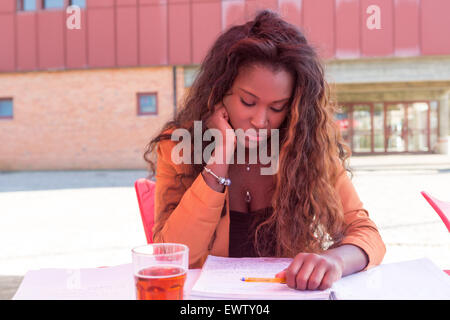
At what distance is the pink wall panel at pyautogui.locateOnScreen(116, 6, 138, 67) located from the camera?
15.3 meters

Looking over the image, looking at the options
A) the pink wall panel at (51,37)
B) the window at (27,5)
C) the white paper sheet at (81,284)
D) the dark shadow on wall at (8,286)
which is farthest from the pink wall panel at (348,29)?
the white paper sheet at (81,284)

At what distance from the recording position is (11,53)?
632 inches

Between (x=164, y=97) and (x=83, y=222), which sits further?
(x=164, y=97)

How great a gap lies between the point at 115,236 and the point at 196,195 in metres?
3.94

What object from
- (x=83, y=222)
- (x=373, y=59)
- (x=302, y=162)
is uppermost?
(x=373, y=59)

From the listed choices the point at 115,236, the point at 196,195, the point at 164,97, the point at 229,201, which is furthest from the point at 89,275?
the point at 164,97

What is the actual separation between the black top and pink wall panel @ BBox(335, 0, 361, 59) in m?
14.3

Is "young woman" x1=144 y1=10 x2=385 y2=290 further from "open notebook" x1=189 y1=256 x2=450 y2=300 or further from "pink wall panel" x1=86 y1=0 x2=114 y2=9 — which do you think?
"pink wall panel" x1=86 y1=0 x2=114 y2=9

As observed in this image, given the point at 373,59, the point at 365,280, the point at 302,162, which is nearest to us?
the point at 365,280

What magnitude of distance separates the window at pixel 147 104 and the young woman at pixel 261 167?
1482cm

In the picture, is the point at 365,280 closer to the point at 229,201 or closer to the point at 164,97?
the point at 229,201

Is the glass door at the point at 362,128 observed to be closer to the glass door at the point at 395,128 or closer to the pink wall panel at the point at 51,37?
the glass door at the point at 395,128

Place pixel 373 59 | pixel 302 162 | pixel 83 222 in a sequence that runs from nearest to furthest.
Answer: pixel 302 162 → pixel 83 222 → pixel 373 59

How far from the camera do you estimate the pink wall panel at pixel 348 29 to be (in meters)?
14.8
